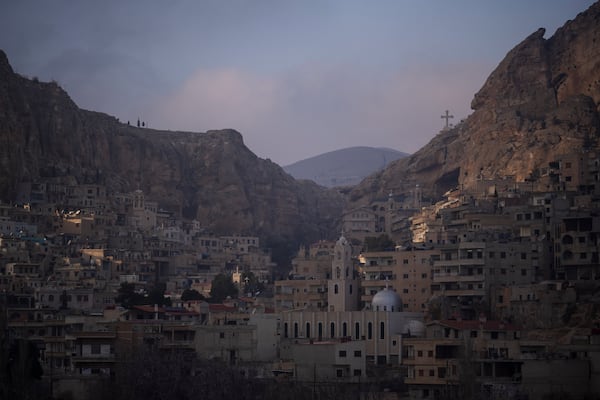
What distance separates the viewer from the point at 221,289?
106562mm

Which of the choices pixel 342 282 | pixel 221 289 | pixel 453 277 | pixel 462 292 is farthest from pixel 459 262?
pixel 221 289

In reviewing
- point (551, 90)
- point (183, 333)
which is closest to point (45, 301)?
point (183, 333)

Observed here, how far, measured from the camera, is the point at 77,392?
246 feet

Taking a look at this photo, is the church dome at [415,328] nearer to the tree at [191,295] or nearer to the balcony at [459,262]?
the balcony at [459,262]

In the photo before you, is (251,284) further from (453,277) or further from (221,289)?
(453,277)

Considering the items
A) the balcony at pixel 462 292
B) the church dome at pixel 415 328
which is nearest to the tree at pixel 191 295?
the balcony at pixel 462 292

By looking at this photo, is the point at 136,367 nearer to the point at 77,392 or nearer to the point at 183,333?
the point at 77,392

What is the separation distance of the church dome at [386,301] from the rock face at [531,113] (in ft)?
80.5

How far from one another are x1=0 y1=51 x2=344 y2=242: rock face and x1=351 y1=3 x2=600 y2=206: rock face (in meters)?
20.9

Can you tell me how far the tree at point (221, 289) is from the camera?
347ft

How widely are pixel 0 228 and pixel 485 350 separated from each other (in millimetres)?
48284

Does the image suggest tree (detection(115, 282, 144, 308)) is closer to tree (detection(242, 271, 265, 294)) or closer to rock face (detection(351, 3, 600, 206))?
tree (detection(242, 271, 265, 294))

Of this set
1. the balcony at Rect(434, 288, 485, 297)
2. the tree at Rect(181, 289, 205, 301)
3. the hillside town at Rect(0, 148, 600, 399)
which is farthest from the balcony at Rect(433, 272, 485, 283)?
the tree at Rect(181, 289, 205, 301)

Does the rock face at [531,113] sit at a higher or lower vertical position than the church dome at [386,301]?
higher
